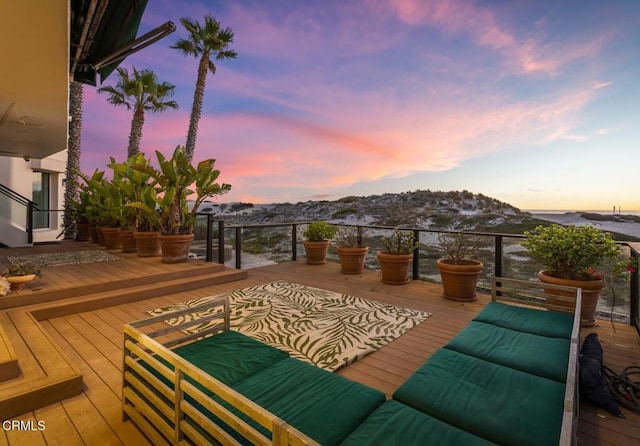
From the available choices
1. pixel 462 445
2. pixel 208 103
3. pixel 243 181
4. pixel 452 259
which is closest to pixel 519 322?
pixel 462 445

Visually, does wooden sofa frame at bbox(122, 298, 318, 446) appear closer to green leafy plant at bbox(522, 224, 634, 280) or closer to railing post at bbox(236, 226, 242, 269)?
green leafy plant at bbox(522, 224, 634, 280)

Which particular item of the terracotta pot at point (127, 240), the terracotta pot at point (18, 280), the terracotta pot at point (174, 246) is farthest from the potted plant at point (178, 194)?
the terracotta pot at point (18, 280)

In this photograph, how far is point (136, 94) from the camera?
33.9 feet

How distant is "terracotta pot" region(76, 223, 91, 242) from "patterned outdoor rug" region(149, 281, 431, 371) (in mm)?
6534

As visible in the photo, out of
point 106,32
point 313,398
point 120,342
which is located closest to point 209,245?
point 120,342

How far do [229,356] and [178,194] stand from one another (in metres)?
4.11

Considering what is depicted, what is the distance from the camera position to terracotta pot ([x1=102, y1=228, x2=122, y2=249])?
260 inches

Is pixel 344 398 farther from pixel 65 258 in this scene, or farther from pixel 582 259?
pixel 65 258

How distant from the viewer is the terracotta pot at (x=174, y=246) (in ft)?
16.8

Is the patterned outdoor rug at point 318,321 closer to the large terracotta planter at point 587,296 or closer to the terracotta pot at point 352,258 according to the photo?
the terracotta pot at point 352,258

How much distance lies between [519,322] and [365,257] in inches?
135

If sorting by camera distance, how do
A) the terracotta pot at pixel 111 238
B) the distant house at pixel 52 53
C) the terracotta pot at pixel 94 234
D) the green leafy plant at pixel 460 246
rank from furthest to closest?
the terracotta pot at pixel 94 234, the terracotta pot at pixel 111 238, the green leafy plant at pixel 460 246, the distant house at pixel 52 53

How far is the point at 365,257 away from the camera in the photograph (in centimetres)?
577

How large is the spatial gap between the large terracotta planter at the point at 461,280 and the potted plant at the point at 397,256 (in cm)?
79
